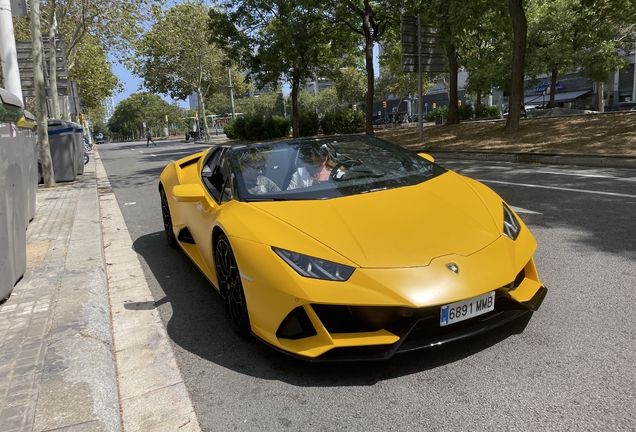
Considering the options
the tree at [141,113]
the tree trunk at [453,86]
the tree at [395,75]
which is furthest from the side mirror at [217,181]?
the tree at [141,113]

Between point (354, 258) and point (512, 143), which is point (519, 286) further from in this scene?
point (512, 143)

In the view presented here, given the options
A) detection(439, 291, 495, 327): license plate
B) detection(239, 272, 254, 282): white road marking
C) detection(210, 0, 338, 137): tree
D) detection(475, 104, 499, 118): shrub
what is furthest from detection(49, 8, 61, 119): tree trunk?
detection(475, 104, 499, 118): shrub

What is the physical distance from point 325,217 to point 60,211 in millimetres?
6662

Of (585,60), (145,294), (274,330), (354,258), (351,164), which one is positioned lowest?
(145,294)

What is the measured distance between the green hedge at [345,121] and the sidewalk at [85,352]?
84.1 ft

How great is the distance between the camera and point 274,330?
264 centimetres

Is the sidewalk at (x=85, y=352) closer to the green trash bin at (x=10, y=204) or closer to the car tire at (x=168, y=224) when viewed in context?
the green trash bin at (x=10, y=204)

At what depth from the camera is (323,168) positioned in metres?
3.72

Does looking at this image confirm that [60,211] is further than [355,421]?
Yes

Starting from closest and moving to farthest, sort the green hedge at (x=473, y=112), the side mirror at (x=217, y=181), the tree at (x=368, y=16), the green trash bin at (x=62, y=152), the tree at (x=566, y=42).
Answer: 1. the side mirror at (x=217, y=181)
2. the green trash bin at (x=62, y=152)
3. the tree at (x=368, y=16)
4. the tree at (x=566, y=42)
5. the green hedge at (x=473, y=112)

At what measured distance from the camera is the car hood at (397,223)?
8.59 feet

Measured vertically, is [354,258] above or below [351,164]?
below

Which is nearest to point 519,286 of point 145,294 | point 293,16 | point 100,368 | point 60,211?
point 100,368

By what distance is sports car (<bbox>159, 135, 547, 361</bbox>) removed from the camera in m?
2.44
